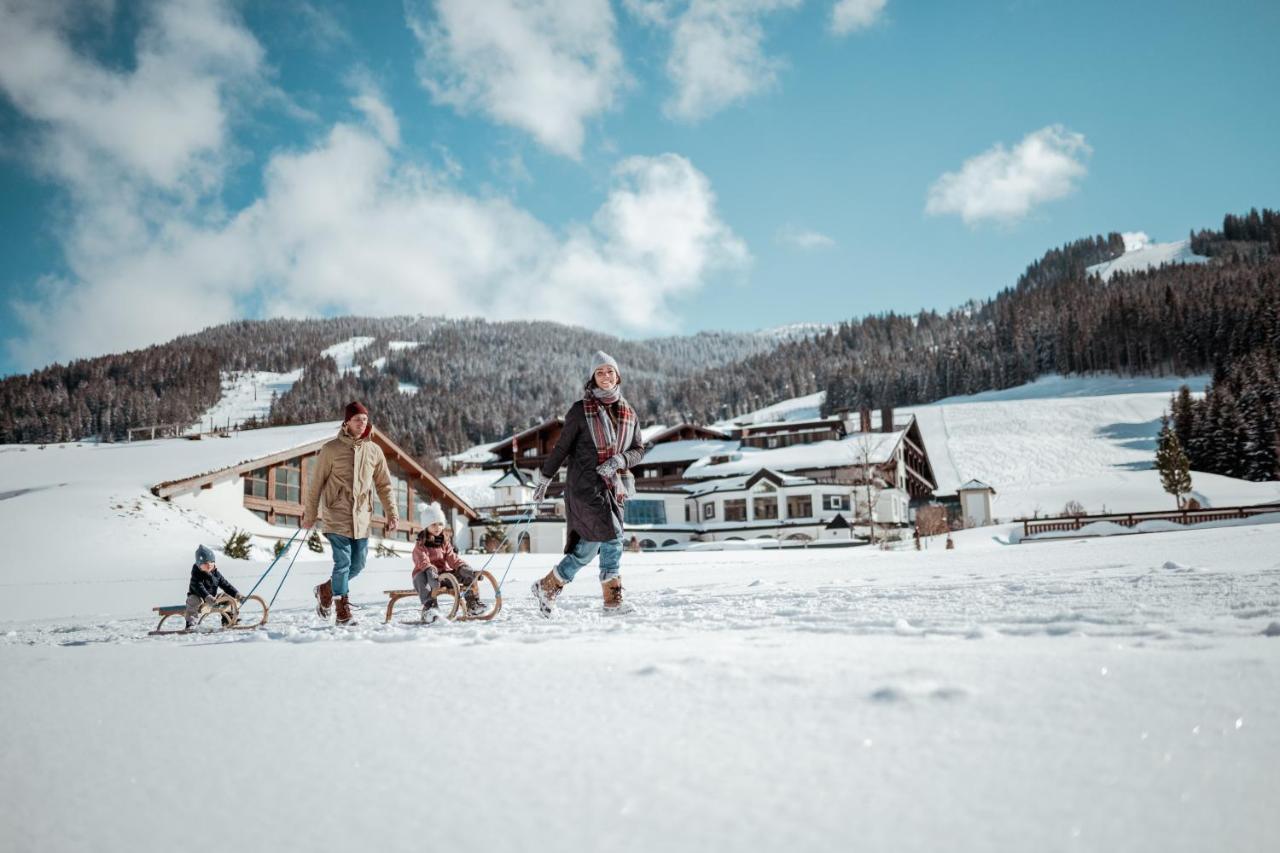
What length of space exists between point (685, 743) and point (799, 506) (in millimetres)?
45639

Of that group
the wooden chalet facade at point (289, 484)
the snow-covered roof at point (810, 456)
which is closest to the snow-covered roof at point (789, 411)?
the snow-covered roof at point (810, 456)

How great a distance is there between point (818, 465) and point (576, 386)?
496 feet

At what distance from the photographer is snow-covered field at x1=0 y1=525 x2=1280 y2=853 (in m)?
1.46

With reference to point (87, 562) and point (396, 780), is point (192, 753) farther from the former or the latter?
point (87, 562)

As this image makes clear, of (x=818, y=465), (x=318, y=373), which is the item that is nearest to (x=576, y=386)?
(x=318, y=373)

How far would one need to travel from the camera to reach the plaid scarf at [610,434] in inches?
237

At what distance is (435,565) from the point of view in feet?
23.4

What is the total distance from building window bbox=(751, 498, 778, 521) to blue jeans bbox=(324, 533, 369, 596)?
41496 mm

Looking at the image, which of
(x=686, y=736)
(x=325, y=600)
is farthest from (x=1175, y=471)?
(x=686, y=736)

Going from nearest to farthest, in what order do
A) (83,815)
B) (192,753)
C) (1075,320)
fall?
(83,815) → (192,753) → (1075,320)

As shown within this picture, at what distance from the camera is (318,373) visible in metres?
191

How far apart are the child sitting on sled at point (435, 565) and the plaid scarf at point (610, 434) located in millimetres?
1750

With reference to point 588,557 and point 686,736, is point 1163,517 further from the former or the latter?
point 686,736

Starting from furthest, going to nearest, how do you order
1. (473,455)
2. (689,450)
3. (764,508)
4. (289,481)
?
(473,455)
(689,450)
(764,508)
(289,481)
